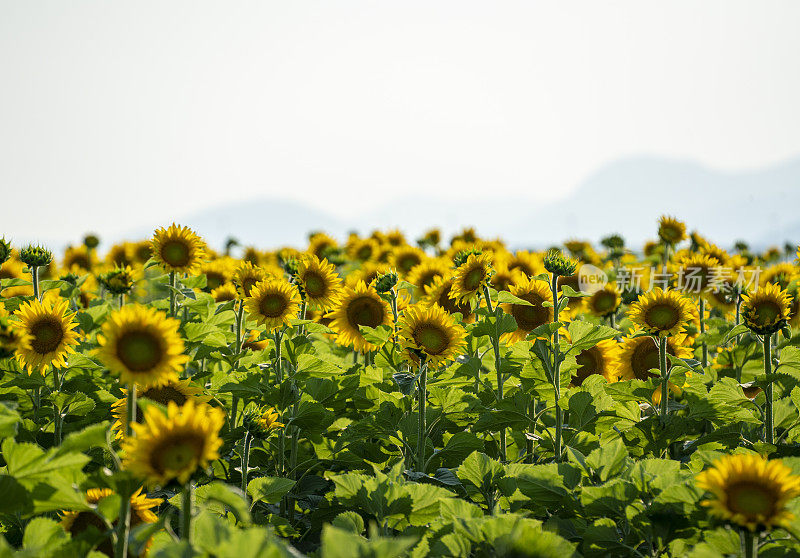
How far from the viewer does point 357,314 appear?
4.88 metres

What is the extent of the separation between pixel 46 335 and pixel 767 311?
3.84m

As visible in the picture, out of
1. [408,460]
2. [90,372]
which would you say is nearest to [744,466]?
[408,460]

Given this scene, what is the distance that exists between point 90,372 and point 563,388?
3.02 m

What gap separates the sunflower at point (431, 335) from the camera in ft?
11.6

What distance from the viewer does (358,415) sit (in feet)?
14.5

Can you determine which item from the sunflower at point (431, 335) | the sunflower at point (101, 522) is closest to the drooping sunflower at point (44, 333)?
the sunflower at point (101, 522)

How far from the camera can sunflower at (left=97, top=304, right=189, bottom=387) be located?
2.28 meters

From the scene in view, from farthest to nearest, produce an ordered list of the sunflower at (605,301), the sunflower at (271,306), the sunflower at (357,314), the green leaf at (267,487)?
1. the sunflower at (605,301)
2. the sunflower at (357,314)
3. the sunflower at (271,306)
4. the green leaf at (267,487)

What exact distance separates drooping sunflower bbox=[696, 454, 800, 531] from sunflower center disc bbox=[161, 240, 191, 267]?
159 inches

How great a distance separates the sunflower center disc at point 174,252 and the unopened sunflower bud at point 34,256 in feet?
2.67

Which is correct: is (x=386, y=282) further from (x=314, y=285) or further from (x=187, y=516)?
(x=187, y=516)

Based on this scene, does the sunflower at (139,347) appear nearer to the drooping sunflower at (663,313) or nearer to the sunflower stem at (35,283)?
the sunflower stem at (35,283)

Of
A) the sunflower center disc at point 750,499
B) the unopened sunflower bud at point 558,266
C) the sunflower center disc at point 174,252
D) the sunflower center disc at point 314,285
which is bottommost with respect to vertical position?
the sunflower center disc at point 750,499

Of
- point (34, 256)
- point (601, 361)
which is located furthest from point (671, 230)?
point (34, 256)
